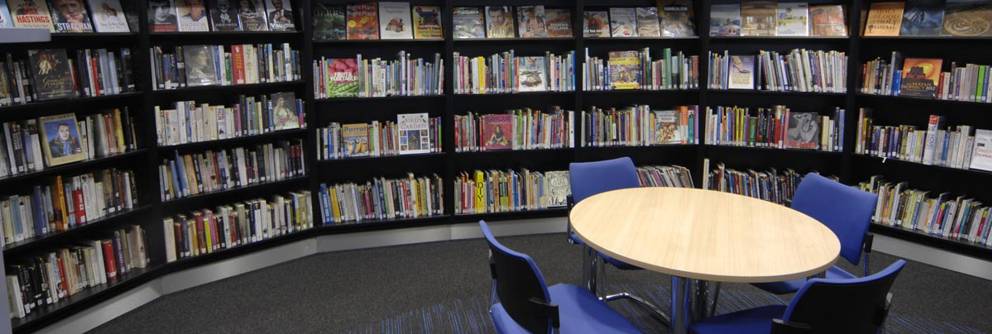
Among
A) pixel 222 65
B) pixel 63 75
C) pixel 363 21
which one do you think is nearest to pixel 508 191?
pixel 363 21

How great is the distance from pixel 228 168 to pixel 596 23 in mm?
2814

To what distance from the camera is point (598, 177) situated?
4.08 metres

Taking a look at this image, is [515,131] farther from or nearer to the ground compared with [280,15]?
nearer to the ground

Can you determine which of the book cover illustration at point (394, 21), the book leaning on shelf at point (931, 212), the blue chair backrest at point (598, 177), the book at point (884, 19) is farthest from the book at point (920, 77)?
the book cover illustration at point (394, 21)

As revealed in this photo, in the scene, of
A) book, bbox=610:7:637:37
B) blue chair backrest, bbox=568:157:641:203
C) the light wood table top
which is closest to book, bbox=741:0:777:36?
book, bbox=610:7:637:37

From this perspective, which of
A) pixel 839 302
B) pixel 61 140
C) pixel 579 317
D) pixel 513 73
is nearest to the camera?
pixel 839 302

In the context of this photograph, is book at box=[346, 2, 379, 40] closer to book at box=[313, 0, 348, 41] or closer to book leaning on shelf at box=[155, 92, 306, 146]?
book at box=[313, 0, 348, 41]

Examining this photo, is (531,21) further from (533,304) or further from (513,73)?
(533,304)

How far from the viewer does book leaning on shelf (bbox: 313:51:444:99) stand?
4.95 m

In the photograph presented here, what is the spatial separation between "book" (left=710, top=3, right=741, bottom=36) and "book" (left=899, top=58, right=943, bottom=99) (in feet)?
3.81

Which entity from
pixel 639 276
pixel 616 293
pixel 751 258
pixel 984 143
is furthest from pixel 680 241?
pixel 984 143

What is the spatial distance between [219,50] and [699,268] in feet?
10.6

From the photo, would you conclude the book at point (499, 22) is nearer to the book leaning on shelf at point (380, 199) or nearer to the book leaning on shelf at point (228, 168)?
the book leaning on shelf at point (380, 199)

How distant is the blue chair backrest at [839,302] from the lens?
7.41 ft
